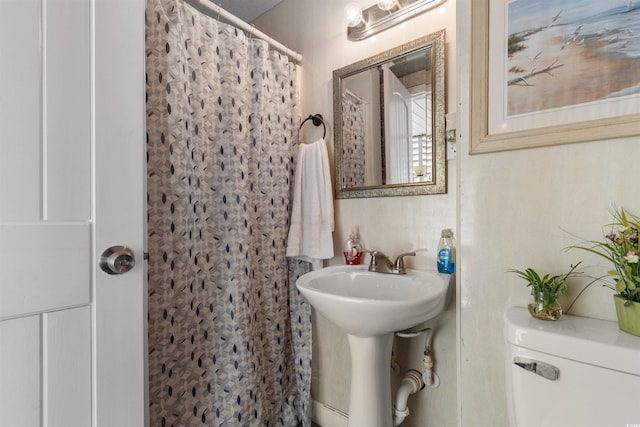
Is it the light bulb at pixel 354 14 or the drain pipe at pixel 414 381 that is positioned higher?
the light bulb at pixel 354 14

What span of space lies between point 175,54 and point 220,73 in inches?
8.5

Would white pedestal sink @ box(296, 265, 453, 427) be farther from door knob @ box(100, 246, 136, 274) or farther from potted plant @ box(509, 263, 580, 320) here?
door knob @ box(100, 246, 136, 274)

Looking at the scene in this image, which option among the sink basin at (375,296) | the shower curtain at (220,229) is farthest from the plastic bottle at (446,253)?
the shower curtain at (220,229)

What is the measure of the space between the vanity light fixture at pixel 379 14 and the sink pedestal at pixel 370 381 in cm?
135

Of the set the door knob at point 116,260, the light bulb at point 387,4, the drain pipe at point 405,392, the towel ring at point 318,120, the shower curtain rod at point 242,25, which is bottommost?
the drain pipe at point 405,392

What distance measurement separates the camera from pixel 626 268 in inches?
24.4

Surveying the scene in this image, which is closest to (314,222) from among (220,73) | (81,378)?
(220,73)

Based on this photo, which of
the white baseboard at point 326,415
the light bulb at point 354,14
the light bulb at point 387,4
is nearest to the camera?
the light bulb at point 387,4

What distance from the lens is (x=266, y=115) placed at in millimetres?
1472

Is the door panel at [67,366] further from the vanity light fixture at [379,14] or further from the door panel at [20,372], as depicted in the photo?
the vanity light fixture at [379,14]

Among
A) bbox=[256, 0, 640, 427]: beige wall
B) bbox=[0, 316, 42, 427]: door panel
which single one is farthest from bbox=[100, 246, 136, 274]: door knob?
bbox=[256, 0, 640, 427]: beige wall

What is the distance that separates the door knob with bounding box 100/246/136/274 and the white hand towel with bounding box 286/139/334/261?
871mm

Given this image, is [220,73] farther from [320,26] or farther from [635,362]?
[635,362]

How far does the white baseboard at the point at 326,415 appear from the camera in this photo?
1.53 m
